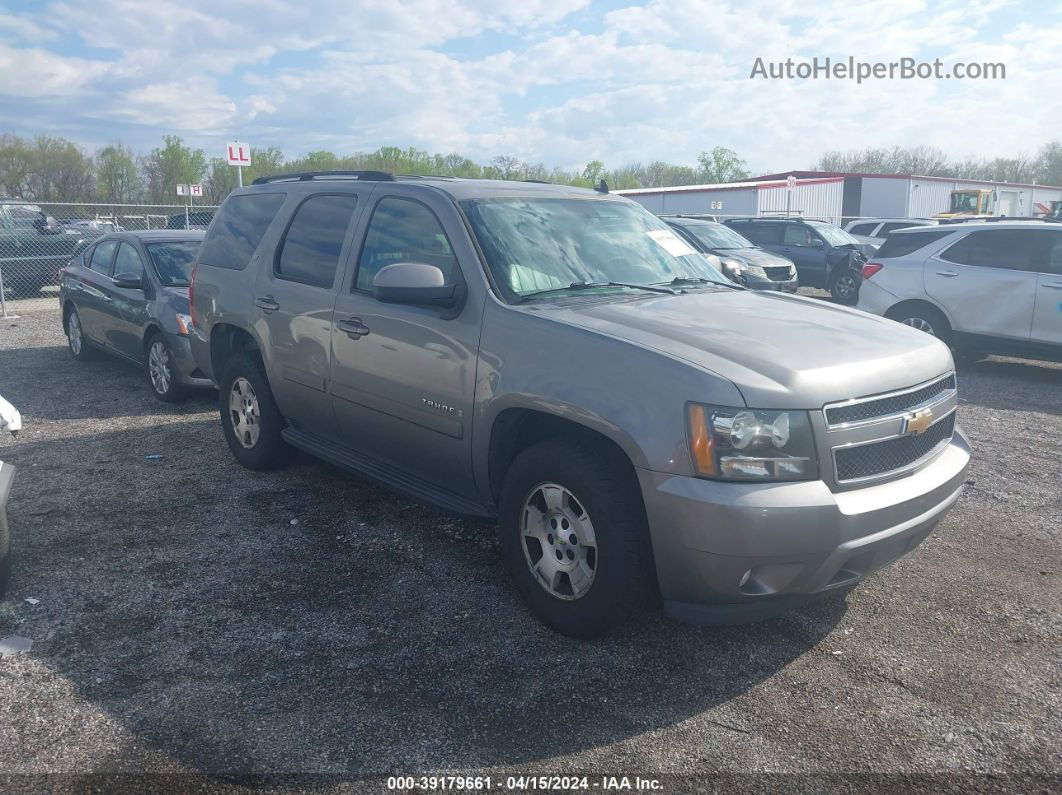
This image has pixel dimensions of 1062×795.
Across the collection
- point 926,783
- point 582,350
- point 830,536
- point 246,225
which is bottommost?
point 926,783

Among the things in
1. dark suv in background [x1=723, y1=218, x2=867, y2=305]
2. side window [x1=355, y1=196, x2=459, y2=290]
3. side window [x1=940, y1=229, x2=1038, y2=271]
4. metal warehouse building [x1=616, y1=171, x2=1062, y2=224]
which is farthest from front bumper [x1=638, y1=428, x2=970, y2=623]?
metal warehouse building [x1=616, y1=171, x2=1062, y2=224]

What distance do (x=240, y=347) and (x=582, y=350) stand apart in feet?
10.9

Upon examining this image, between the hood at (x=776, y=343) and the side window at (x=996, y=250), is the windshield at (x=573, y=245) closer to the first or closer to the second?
the hood at (x=776, y=343)

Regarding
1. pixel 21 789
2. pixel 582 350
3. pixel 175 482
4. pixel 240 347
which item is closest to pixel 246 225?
pixel 240 347

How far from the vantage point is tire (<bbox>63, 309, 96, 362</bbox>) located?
10.5 metres

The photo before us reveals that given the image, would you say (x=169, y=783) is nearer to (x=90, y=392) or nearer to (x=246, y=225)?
(x=246, y=225)

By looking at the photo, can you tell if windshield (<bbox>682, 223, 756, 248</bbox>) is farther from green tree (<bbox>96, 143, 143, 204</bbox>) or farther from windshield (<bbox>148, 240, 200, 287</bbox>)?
green tree (<bbox>96, 143, 143, 204</bbox>)

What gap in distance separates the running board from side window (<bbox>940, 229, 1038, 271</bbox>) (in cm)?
812

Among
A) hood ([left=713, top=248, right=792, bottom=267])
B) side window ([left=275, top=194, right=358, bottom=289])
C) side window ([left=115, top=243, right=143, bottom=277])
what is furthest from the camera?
hood ([left=713, top=248, right=792, bottom=267])

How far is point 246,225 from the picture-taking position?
6.03m

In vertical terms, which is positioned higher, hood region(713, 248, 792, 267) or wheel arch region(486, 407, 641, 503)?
hood region(713, 248, 792, 267)

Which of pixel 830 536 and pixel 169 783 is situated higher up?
pixel 830 536

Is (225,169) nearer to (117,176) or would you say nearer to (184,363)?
(117,176)

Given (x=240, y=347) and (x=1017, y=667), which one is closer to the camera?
(x=1017, y=667)
